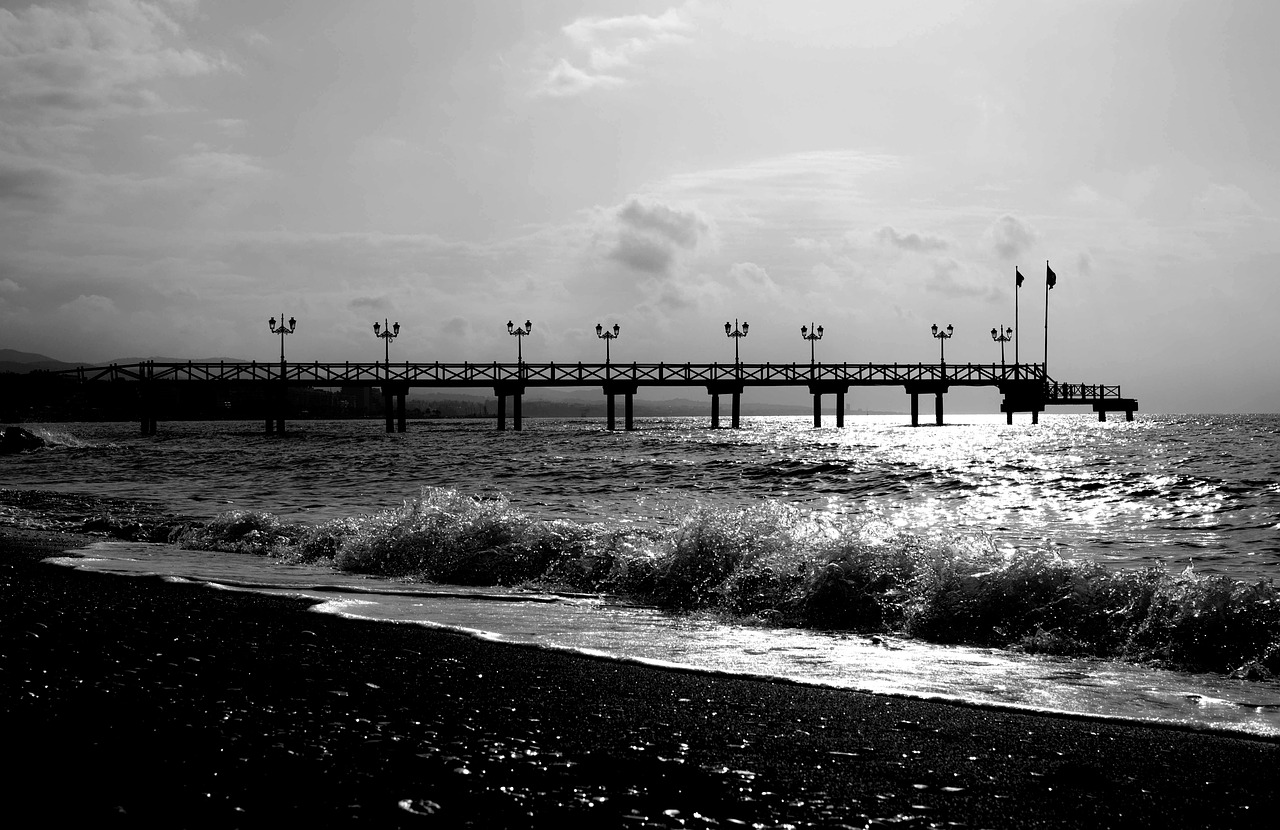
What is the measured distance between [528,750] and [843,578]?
14.7ft

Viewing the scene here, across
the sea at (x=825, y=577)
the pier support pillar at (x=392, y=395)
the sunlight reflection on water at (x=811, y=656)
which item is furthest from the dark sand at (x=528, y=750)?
the pier support pillar at (x=392, y=395)

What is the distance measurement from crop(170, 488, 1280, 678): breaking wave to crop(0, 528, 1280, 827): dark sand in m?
2.10

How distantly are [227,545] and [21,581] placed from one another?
4303 mm

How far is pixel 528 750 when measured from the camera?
11.5ft

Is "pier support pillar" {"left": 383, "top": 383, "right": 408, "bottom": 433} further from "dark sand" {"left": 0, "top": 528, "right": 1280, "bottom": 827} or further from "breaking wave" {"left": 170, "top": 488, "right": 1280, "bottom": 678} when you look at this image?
"dark sand" {"left": 0, "top": 528, "right": 1280, "bottom": 827}

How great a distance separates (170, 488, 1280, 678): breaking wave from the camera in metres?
6.03

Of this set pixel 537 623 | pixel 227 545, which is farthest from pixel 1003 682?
pixel 227 545

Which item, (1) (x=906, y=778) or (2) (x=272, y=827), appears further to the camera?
(1) (x=906, y=778)

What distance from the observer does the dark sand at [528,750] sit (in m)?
2.96

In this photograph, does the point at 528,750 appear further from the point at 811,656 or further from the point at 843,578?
the point at 843,578

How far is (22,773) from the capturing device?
3.04 m

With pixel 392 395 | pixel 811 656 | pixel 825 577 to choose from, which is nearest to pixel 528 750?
pixel 811 656

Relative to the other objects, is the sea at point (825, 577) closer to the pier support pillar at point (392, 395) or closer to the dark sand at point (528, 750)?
the dark sand at point (528, 750)

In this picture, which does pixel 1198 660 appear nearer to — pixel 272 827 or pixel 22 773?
pixel 272 827
